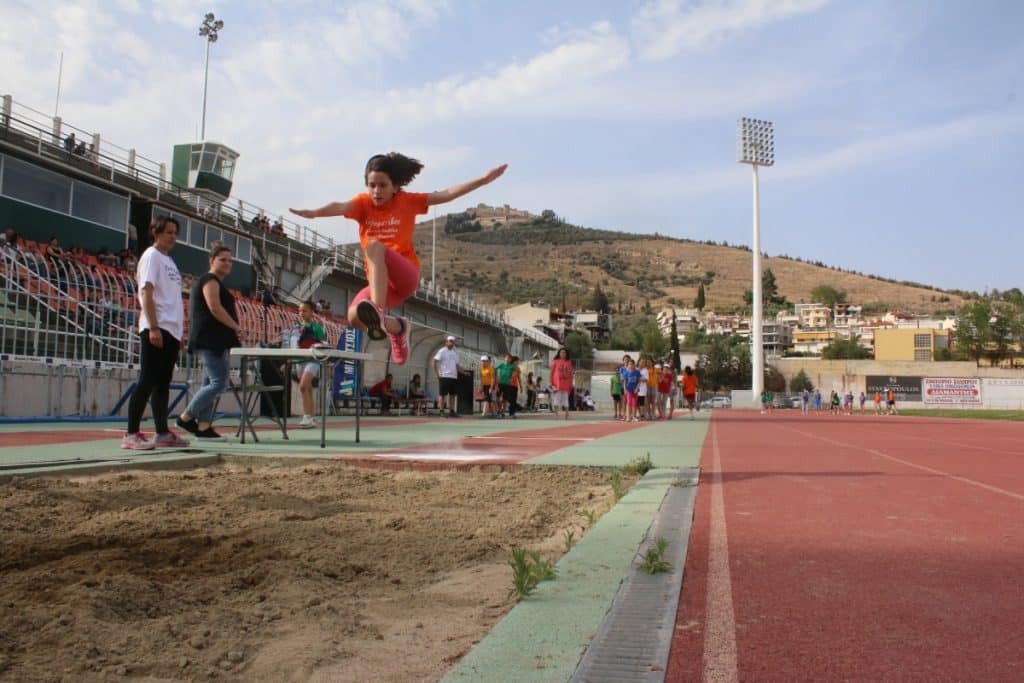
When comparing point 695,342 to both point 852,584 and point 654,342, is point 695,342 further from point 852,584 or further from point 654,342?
point 852,584

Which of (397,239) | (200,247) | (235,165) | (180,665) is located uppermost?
(235,165)

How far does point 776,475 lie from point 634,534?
9.59 feet

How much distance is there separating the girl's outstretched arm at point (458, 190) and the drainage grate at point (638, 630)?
3.67 metres

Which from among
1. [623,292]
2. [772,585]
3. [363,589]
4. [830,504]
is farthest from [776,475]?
[623,292]

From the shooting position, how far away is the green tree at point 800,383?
84000 mm

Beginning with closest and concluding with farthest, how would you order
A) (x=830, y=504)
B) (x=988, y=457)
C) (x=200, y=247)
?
1. (x=830, y=504)
2. (x=988, y=457)
3. (x=200, y=247)

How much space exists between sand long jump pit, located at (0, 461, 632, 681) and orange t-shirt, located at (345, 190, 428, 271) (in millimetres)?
1944

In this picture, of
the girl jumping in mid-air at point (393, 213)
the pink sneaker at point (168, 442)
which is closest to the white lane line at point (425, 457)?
the girl jumping in mid-air at point (393, 213)

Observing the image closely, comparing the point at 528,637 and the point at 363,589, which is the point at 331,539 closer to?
the point at 363,589

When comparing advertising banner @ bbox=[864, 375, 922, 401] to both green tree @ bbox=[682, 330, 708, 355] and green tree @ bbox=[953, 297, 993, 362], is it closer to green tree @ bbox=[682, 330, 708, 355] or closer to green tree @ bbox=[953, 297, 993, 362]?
green tree @ bbox=[953, 297, 993, 362]

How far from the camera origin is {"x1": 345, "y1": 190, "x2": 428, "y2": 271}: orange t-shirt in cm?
602

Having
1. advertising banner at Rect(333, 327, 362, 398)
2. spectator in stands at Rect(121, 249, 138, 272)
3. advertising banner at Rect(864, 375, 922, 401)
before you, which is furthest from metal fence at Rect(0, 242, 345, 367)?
advertising banner at Rect(864, 375, 922, 401)

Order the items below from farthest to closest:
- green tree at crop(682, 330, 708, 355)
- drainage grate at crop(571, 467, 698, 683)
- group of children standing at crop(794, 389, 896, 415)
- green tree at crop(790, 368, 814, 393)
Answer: green tree at crop(682, 330, 708, 355) → green tree at crop(790, 368, 814, 393) → group of children standing at crop(794, 389, 896, 415) → drainage grate at crop(571, 467, 698, 683)

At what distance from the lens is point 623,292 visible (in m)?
184
